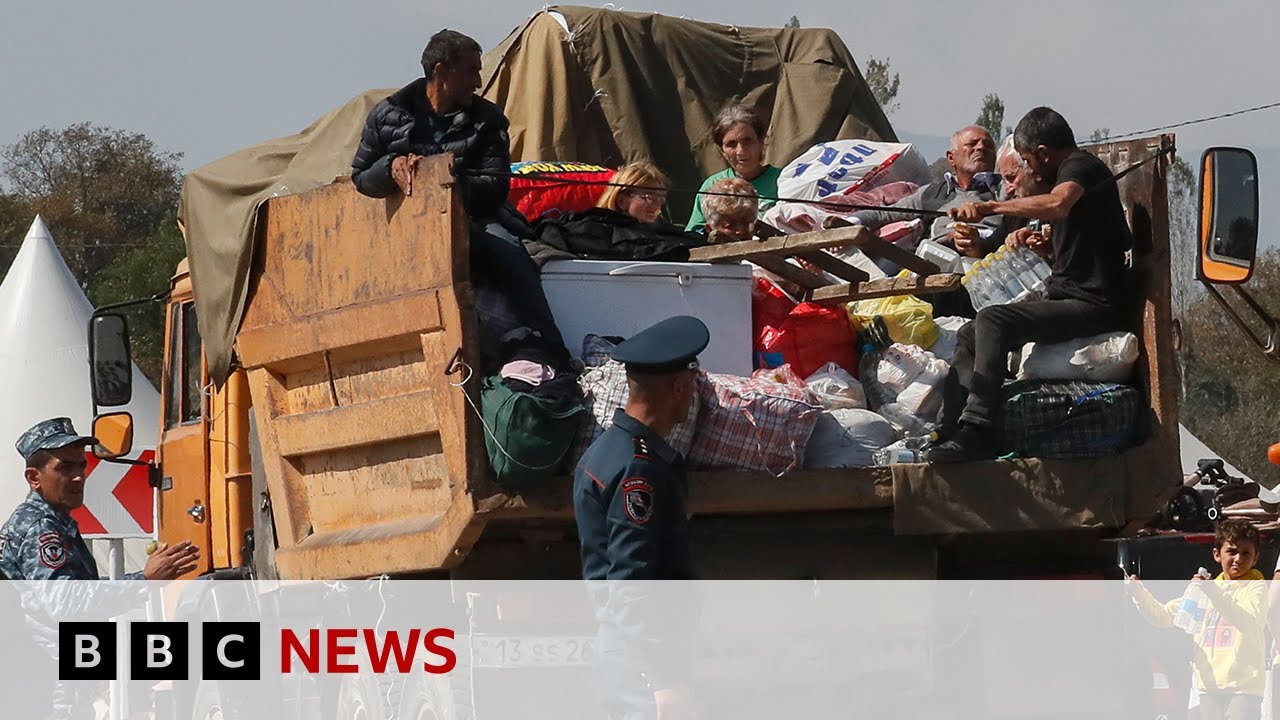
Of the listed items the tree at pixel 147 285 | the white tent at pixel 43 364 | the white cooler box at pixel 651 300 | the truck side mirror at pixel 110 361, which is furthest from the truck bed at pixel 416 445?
the tree at pixel 147 285

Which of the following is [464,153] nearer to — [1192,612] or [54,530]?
[54,530]

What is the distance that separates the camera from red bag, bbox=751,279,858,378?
6.06 m

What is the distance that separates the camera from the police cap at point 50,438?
619 centimetres

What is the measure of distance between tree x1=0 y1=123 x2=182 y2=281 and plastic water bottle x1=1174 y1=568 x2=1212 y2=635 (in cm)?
3652

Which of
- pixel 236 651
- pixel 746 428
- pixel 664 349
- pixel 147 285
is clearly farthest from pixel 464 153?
pixel 147 285

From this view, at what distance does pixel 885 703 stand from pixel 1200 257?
166 centimetres

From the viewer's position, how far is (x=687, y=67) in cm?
925

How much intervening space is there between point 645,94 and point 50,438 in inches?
148

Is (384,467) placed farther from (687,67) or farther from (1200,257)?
(687,67)

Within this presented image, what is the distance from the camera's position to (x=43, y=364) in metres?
17.2

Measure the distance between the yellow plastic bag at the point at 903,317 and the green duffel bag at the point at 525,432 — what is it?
1392 millimetres

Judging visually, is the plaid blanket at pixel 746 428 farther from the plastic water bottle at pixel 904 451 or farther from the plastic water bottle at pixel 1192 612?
the plastic water bottle at pixel 1192 612

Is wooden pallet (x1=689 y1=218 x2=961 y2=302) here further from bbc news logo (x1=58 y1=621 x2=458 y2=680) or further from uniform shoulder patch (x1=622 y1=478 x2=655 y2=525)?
uniform shoulder patch (x1=622 y1=478 x2=655 y2=525)

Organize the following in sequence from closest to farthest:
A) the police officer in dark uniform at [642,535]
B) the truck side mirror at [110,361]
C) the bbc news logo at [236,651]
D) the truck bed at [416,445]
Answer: the police officer in dark uniform at [642,535] < the truck bed at [416,445] < the bbc news logo at [236,651] < the truck side mirror at [110,361]
